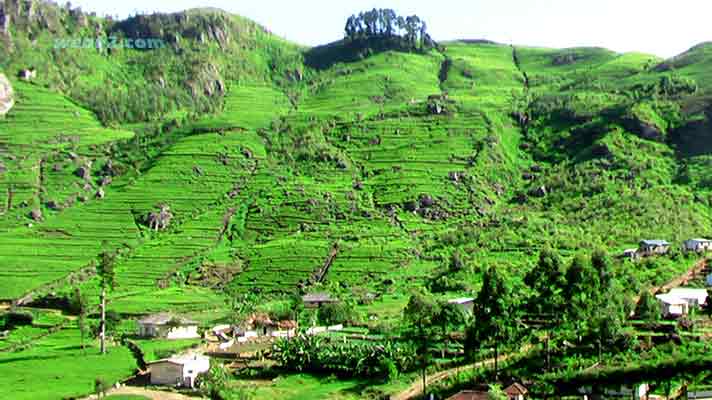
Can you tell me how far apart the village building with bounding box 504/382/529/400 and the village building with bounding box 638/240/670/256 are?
A: 5996 cm

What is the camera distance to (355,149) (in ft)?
A: 641

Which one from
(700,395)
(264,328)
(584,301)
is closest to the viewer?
(700,395)

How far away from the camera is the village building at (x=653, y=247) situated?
121m

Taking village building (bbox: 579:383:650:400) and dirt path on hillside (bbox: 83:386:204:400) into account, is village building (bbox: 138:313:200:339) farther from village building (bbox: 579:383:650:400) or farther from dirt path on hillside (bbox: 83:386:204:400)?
village building (bbox: 579:383:650:400)

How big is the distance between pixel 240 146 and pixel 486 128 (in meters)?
52.7

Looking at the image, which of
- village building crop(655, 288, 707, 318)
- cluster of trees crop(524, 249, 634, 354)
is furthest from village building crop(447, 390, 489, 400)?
village building crop(655, 288, 707, 318)

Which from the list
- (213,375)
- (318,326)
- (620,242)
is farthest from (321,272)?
(213,375)

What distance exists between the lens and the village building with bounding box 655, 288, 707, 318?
284 ft

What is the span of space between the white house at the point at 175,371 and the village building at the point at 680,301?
4339cm

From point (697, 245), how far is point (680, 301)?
36129mm

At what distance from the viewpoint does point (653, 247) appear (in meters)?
123

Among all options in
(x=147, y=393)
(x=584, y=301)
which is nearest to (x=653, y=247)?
(x=584, y=301)

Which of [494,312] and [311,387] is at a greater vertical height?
[494,312]

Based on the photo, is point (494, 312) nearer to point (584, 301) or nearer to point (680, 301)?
point (584, 301)
